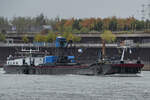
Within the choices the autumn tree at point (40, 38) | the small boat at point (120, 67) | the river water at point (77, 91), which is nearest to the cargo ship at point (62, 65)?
the small boat at point (120, 67)

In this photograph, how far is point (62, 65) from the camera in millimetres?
101125

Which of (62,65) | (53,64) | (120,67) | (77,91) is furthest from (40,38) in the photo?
(77,91)

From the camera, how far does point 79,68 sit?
97.8 meters

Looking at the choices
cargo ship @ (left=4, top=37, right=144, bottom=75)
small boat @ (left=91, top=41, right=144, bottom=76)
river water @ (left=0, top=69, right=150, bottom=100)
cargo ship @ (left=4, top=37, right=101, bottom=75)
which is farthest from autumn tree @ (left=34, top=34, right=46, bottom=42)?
river water @ (left=0, top=69, right=150, bottom=100)

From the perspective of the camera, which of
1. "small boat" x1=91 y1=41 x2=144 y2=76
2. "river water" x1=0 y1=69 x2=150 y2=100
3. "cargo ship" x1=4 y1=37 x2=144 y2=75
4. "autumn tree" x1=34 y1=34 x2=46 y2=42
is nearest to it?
"river water" x1=0 y1=69 x2=150 y2=100

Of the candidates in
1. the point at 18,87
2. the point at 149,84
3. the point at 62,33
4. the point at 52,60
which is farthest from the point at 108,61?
the point at 62,33

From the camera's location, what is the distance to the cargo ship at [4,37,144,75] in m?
95.8

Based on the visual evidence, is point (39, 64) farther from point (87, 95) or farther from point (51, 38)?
point (51, 38)

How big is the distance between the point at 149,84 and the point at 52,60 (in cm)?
2696

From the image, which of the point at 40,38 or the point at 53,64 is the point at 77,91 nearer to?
the point at 53,64

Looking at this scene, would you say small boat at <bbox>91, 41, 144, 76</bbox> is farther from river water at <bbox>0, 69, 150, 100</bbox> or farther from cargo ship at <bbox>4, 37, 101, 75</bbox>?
river water at <bbox>0, 69, 150, 100</bbox>

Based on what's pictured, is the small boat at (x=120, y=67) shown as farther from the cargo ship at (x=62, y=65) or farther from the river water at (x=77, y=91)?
the river water at (x=77, y=91)

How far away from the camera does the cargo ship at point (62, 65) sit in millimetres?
95812

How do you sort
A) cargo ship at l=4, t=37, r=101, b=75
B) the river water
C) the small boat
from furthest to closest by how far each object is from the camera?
cargo ship at l=4, t=37, r=101, b=75, the small boat, the river water
